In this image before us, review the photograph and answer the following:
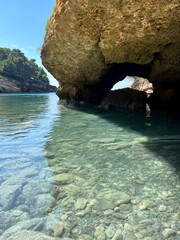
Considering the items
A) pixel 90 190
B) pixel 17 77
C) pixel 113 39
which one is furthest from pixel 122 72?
pixel 17 77

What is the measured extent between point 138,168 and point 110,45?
31.5 ft

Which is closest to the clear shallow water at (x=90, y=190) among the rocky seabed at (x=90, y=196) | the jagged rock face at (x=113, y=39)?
the rocky seabed at (x=90, y=196)

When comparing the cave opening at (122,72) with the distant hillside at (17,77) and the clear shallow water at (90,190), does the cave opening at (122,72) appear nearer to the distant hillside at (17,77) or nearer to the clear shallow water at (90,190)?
the clear shallow water at (90,190)

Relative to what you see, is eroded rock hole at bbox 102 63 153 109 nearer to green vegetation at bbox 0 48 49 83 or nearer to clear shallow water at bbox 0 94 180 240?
clear shallow water at bbox 0 94 180 240

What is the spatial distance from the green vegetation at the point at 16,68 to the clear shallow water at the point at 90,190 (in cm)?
8828

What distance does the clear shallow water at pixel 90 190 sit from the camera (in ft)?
10.4

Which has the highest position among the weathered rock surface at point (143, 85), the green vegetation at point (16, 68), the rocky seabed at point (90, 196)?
the green vegetation at point (16, 68)

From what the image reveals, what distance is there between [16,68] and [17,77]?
4.90 metres

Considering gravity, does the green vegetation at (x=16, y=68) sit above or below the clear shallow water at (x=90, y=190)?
above

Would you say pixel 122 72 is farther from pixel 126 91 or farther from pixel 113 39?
pixel 113 39

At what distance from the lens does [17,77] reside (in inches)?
3509

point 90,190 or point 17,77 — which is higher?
point 17,77

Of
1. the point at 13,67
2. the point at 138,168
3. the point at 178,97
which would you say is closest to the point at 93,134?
the point at 138,168

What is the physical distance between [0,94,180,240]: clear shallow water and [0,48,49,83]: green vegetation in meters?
88.3
